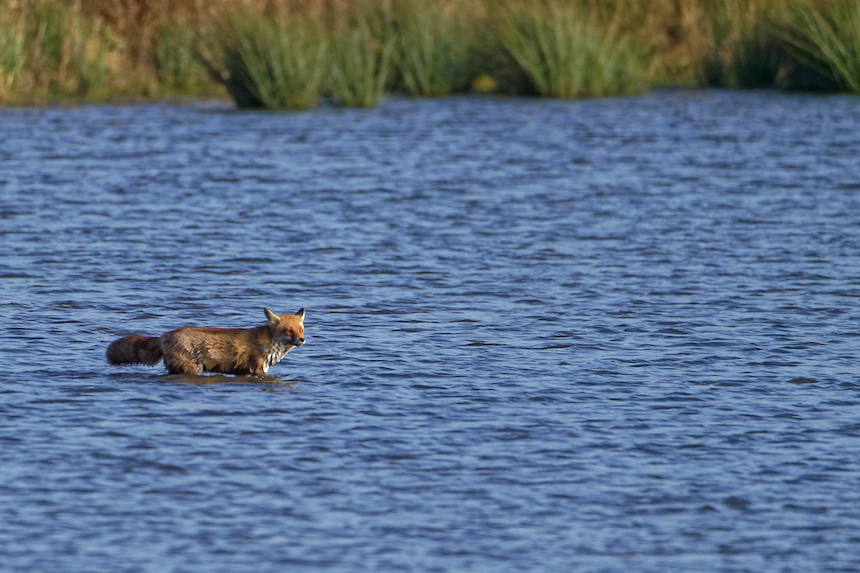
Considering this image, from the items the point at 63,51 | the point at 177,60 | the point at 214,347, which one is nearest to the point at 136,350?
the point at 214,347

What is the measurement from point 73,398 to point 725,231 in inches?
369

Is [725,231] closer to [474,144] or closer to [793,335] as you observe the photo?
[793,335]

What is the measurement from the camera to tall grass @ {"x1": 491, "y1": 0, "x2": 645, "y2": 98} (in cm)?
2989

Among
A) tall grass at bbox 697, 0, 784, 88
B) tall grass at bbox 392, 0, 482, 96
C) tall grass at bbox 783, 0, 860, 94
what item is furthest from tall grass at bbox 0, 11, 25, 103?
tall grass at bbox 783, 0, 860, 94

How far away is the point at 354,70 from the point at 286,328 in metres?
19.0

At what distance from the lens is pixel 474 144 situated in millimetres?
24469

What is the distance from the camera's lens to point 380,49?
31875 mm

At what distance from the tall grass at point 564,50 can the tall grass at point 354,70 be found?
9.69 feet

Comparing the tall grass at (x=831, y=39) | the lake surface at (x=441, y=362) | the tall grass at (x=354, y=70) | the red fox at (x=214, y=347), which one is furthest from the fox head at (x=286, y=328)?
the tall grass at (x=831, y=39)

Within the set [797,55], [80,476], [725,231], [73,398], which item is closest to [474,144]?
[725,231]

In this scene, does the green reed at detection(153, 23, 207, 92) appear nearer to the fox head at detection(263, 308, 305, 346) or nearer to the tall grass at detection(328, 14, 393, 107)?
the tall grass at detection(328, 14, 393, 107)

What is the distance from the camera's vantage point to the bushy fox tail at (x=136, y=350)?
34.5 ft

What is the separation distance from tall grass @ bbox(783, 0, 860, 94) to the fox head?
2154 centimetres

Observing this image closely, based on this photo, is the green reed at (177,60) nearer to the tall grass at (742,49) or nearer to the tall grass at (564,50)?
the tall grass at (564,50)
